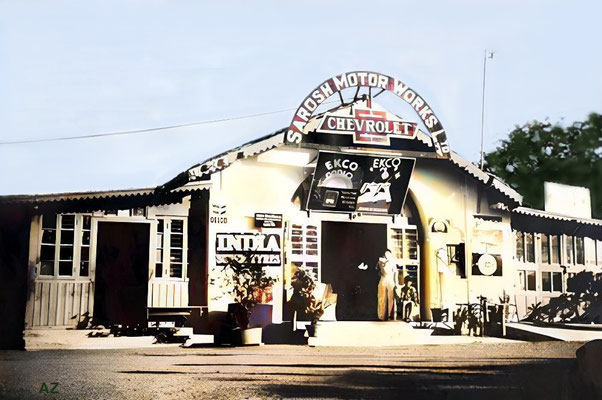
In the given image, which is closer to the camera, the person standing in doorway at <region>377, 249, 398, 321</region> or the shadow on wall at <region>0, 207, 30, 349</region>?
the shadow on wall at <region>0, 207, 30, 349</region>

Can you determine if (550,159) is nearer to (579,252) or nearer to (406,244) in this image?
(579,252)

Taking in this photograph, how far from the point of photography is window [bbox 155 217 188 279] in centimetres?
888

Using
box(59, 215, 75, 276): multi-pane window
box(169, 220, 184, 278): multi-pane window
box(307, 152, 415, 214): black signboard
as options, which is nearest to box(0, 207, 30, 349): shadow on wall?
box(59, 215, 75, 276): multi-pane window

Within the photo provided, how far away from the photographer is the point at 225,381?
28.3ft

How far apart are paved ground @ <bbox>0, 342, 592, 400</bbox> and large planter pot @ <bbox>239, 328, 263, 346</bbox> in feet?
0.27

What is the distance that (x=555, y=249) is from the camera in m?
10.5

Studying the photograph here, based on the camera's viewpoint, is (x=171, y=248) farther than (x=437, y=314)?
No

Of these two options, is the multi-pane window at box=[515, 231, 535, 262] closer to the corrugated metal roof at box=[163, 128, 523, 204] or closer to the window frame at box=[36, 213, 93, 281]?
the corrugated metal roof at box=[163, 128, 523, 204]

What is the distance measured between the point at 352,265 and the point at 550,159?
9.60 ft

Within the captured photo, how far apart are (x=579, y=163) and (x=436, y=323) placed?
2635 mm

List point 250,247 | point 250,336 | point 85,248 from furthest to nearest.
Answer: point 250,247, point 250,336, point 85,248

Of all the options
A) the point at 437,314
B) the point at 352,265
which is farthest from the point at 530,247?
the point at 352,265

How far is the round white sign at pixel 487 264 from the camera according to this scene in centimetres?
1007


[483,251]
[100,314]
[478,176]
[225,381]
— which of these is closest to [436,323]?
[483,251]
